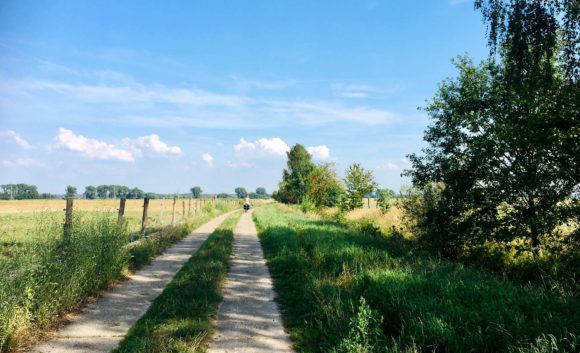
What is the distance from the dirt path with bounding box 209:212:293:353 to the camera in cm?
552

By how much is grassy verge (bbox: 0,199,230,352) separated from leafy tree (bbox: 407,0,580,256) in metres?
9.84

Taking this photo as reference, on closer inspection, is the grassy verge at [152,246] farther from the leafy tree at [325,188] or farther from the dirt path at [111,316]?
the leafy tree at [325,188]

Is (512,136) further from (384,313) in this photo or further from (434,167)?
(384,313)

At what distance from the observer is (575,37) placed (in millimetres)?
9047

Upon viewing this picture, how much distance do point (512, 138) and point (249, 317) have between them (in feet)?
26.1

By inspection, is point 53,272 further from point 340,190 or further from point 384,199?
point 340,190

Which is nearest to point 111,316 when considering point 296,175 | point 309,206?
point 309,206

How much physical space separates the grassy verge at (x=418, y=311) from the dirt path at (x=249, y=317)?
0.28m

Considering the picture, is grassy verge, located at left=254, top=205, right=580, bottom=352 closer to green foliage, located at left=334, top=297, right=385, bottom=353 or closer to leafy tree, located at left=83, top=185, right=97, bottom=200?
green foliage, located at left=334, top=297, right=385, bottom=353

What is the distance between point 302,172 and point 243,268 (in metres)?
52.8

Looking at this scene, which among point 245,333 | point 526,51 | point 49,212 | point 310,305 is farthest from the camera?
point 526,51

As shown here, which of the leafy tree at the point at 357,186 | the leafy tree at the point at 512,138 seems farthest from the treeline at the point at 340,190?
the leafy tree at the point at 512,138

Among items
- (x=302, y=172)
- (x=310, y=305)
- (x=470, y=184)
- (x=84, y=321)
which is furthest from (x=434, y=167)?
(x=302, y=172)

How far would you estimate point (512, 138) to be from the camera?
402 inches
